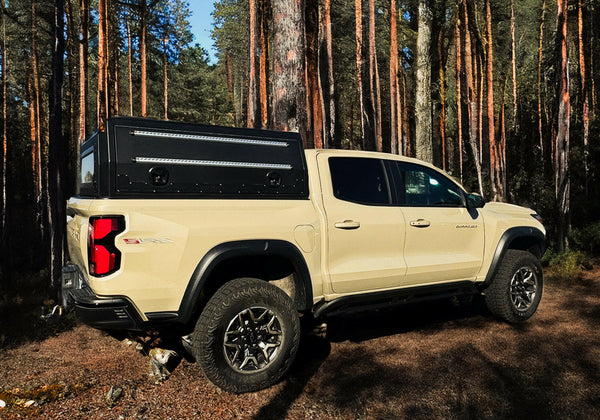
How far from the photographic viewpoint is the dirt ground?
3301 mm

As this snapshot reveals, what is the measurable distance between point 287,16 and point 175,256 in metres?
4.77

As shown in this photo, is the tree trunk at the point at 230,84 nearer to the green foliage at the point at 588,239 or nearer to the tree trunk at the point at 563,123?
the tree trunk at the point at 563,123

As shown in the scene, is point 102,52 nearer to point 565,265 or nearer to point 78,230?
point 78,230

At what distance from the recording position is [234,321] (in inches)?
136

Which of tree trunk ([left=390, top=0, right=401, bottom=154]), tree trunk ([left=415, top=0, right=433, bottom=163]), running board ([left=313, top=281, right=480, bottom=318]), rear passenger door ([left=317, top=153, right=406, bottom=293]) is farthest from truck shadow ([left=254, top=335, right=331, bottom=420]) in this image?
tree trunk ([left=390, top=0, right=401, bottom=154])

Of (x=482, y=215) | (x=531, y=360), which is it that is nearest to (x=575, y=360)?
(x=531, y=360)

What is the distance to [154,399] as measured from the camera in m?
3.56

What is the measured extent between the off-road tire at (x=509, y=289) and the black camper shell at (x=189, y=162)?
2.82 meters

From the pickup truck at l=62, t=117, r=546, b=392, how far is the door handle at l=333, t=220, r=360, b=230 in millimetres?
11

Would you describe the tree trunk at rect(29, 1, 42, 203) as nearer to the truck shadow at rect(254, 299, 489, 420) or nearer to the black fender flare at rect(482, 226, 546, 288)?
the truck shadow at rect(254, 299, 489, 420)

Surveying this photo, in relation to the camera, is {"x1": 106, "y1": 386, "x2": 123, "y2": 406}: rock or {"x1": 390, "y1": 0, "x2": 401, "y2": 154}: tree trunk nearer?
{"x1": 106, "y1": 386, "x2": 123, "y2": 406}: rock

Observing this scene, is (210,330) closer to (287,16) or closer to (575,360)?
(575,360)

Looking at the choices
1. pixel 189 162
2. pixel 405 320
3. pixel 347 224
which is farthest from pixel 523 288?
pixel 189 162

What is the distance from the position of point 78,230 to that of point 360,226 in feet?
7.95
